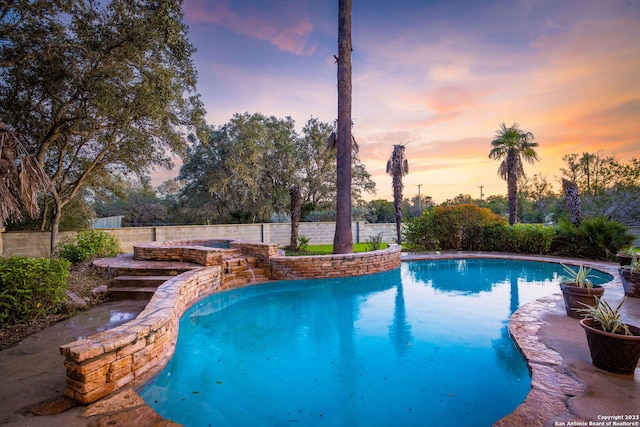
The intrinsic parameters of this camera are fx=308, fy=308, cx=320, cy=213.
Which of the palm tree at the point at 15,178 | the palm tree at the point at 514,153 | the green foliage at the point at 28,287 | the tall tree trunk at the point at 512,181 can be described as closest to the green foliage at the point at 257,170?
the palm tree at the point at 514,153

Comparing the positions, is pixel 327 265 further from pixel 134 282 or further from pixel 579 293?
pixel 579 293

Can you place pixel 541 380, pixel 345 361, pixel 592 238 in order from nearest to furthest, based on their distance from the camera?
pixel 541 380, pixel 345 361, pixel 592 238

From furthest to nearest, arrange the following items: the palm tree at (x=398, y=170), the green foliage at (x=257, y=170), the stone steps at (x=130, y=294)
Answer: the green foliage at (x=257, y=170)
the palm tree at (x=398, y=170)
the stone steps at (x=130, y=294)

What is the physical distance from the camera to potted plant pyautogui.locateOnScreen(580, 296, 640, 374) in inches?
112

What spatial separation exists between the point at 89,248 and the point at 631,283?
12.4 m

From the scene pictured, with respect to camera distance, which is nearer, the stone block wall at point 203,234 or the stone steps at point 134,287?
the stone steps at point 134,287

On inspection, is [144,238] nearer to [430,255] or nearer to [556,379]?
[430,255]

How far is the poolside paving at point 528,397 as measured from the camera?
7.41ft

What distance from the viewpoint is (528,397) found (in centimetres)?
262

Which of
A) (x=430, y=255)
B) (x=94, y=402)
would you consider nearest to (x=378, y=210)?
(x=430, y=255)

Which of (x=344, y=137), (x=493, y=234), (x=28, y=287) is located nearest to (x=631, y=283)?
(x=344, y=137)

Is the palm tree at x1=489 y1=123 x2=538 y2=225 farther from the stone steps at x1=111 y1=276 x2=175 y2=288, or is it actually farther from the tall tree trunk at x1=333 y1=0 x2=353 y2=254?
the stone steps at x1=111 y1=276 x2=175 y2=288

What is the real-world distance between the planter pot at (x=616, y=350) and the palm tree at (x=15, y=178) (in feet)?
26.4

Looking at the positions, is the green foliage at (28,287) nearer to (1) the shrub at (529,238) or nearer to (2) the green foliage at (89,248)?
(2) the green foliage at (89,248)
